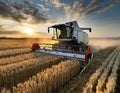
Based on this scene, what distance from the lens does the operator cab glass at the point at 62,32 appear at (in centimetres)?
1798

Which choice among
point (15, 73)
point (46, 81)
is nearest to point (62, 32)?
point (15, 73)

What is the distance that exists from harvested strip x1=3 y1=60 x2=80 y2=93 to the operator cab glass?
31.5 ft

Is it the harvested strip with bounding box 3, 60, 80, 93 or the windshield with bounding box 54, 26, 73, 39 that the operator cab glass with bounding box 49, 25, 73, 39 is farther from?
the harvested strip with bounding box 3, 60, 80, 93

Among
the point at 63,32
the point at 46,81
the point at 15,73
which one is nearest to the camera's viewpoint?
the point at 46,81

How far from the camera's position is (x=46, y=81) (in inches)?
232

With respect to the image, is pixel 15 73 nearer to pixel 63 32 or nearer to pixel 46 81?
pixel 46 81

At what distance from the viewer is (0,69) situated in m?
7.35

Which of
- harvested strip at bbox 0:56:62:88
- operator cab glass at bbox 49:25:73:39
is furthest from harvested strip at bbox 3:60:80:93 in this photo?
operator cab glass at bbox 49:25:73:39

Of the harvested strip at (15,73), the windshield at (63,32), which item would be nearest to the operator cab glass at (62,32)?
the windshield at (63,32)

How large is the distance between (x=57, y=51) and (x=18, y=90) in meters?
8.02

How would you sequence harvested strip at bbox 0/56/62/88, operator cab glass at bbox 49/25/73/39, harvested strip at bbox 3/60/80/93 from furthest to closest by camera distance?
operator cab glass at bbox 49/25/73/39, harvested strip at bbox 0/56/62/88, harvested strip at bbox 3/60/80/93

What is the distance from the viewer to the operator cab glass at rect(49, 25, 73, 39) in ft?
59.0

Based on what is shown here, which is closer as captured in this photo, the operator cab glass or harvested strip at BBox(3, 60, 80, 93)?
harvested strip at BBox(3, 60, 80, 93)

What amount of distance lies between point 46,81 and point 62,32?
13.1 meters
